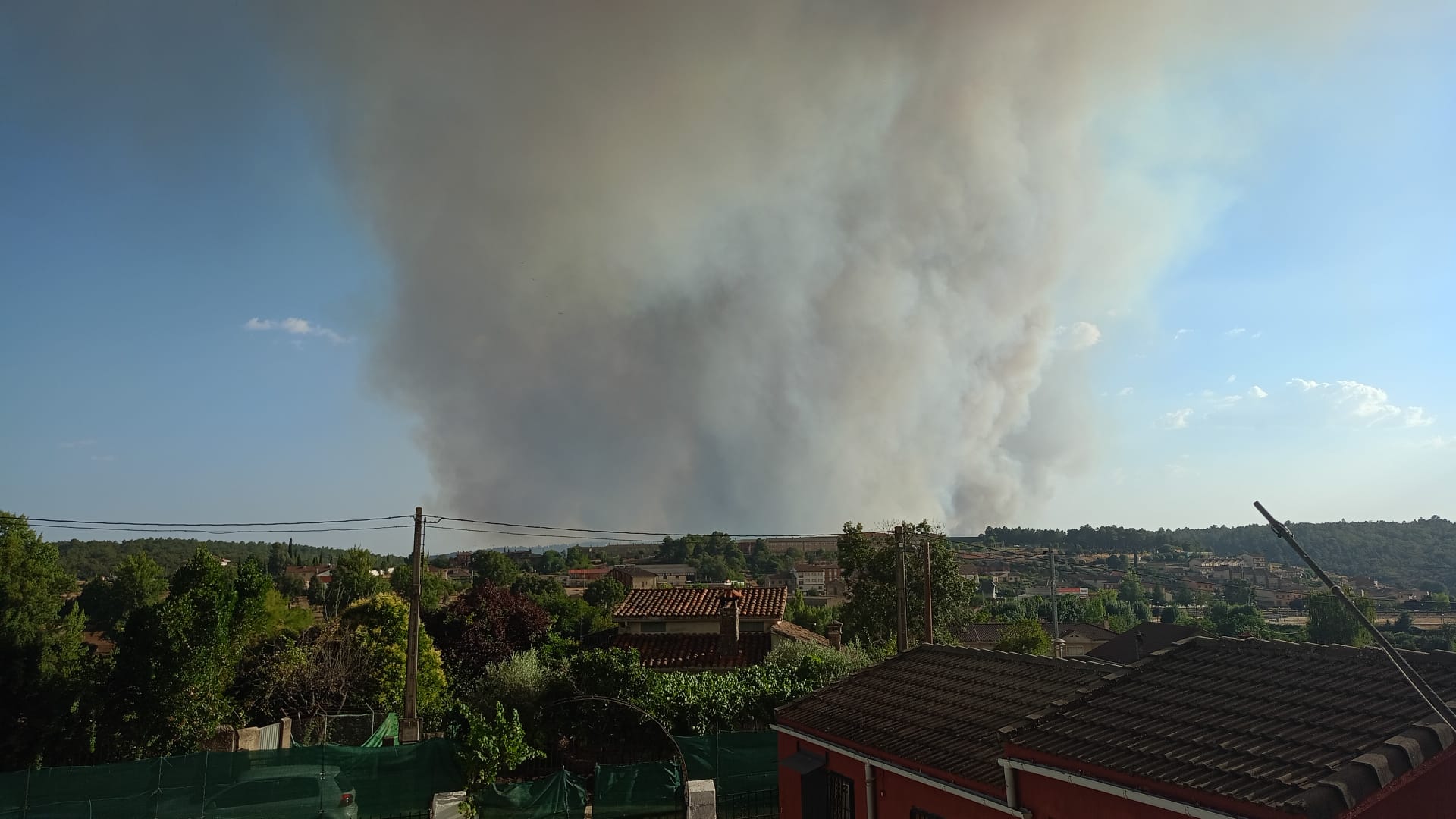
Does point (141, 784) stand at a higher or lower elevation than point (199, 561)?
lower

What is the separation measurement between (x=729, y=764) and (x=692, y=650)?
1346 cm

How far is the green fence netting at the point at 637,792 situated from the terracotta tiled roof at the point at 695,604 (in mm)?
16482

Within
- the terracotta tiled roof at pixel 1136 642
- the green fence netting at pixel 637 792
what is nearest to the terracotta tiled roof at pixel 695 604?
the terracotta tiled roof at pixel 1136 642

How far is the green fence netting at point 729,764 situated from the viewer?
740 inches

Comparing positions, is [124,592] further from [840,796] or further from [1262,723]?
[1262,723]

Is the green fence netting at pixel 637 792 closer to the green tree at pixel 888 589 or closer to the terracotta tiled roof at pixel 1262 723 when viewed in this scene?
the terracotta tiled roof at pixel 1262 723

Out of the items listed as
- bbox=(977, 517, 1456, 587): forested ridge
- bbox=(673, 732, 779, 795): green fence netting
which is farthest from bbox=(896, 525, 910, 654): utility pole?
bbox=(977, 517, 1456, 587): forested ridge

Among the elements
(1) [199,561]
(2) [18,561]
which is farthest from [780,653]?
(2) [18,561]

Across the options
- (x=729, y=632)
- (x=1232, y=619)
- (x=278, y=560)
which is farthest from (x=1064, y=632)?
(x=278, y=560)

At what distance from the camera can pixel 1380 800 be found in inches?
268

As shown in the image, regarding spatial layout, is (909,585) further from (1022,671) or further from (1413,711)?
(1413,711)

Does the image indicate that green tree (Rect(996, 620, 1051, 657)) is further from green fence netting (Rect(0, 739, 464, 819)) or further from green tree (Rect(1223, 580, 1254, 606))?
green tree (Rect(1223, 580, 1254, 606))

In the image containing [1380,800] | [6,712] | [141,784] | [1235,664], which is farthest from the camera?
[6,712]

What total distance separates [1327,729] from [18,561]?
33703 mm
